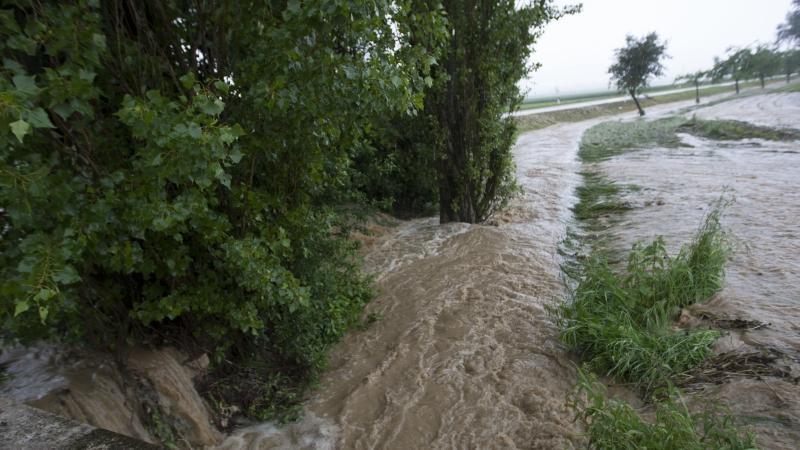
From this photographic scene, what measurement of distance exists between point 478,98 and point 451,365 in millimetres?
4986

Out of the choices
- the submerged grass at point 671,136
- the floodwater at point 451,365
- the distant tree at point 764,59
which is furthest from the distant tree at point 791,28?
the floodwater at point 451,365

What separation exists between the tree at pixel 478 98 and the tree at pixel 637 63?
3482 centimetres

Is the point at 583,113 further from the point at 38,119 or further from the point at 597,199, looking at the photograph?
the point at 38,119

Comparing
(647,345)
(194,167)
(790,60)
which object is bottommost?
(790,60)

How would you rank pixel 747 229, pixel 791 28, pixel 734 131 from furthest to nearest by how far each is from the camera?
1. pixel 791 28
2. pixel 734 131
3. pixel 747 229

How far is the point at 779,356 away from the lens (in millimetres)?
3672

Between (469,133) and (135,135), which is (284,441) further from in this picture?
(469,133)

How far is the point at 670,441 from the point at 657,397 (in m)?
0.94

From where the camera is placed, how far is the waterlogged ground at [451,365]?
356cm

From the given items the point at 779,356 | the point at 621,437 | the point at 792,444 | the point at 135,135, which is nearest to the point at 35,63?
the point at 135,135

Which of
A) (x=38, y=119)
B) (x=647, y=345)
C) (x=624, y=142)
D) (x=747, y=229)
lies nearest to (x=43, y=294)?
(x=38, y=119)

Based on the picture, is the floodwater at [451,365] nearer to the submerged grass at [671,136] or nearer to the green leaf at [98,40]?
the green leaf at [98,40]

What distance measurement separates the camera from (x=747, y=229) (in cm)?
702

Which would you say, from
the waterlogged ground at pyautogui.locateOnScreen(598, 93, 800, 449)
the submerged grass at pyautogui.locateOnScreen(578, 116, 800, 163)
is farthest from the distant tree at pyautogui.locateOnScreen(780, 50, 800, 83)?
the waterlogged ground at pyautogui.locateOnScreen(598, 93, 800, 449)
